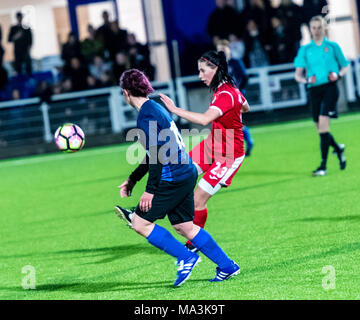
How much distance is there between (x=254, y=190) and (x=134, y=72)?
5.24 metres

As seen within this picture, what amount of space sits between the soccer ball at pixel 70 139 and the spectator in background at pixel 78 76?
12.3 metres

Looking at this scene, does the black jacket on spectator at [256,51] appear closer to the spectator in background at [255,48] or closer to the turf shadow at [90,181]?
the spectator in background at [255,48]

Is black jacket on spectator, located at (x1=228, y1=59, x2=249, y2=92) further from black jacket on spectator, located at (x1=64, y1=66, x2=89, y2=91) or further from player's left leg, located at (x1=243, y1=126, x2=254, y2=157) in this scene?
black jacket on spectator, located at (x1=64, y1=66, x2=89, y2=91)

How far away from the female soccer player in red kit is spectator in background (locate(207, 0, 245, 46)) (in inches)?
510

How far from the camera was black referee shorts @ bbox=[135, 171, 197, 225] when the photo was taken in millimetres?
6086

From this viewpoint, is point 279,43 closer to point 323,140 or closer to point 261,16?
point 261,16

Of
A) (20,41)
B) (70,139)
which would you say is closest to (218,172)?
(70,139)

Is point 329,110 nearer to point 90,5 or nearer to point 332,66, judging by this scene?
point 332,66

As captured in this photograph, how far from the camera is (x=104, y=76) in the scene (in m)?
20.9

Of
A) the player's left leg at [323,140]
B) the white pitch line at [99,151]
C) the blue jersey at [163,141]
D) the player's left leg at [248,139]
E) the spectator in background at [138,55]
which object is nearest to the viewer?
the blue jersey at [163,141]

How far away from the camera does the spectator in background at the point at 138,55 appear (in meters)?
20.4

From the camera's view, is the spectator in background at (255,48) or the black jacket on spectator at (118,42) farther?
the black jacket on spectator at (118,42)

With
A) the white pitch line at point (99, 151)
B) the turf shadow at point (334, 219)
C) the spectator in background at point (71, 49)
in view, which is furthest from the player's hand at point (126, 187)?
the spectator in background at point (71, 49)

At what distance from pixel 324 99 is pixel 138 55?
9.73 metres
